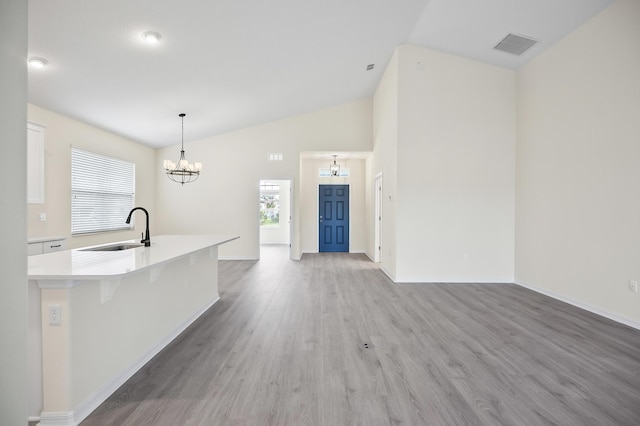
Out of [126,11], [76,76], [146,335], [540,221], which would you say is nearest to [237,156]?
[76,76]

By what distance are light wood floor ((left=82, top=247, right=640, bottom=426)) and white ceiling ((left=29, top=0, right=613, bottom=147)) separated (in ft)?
10.6

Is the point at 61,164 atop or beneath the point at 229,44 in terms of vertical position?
beneath

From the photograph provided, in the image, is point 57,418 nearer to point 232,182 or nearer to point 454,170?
point 454,170

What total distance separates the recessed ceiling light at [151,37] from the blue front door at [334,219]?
5.99m

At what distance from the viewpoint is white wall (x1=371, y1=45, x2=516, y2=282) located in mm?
5395

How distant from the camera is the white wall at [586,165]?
11.3 ft

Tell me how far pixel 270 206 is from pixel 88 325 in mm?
10262

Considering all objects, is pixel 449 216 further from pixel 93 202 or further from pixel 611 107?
pixel 93 202

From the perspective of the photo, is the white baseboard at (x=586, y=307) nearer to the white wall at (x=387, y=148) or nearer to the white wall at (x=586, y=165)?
the white wall at (x=586, y=165)

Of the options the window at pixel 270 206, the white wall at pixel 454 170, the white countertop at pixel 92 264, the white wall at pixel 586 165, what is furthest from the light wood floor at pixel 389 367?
the window at pixel 270 206

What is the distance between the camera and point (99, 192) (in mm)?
5969

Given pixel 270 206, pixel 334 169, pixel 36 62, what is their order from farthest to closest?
1. pixel 270 206
2. pixel 334 169
3. pixel 36 62

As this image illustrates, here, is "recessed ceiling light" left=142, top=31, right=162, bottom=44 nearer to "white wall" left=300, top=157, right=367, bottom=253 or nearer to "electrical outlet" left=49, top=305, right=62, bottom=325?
"electrical outlet" left=49, top=305, right=62, bottom=325

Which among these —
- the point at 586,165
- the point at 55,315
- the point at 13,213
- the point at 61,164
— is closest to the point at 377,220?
the point at 586,165
